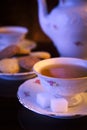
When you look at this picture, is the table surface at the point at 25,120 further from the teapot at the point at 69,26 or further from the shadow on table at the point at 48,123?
the teapot at the point at 69,26

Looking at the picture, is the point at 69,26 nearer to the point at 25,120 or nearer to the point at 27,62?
the point at 27,62

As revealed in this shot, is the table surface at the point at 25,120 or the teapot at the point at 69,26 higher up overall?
the teapot at the point at 69,26

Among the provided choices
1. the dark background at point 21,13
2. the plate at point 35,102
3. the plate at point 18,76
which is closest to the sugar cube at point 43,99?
the plate at point 35,102

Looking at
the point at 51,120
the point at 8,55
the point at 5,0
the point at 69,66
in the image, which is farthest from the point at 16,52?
the point at 5,0

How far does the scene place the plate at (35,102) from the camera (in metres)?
0.58

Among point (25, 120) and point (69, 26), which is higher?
point (69, 26)

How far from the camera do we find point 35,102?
63 cm

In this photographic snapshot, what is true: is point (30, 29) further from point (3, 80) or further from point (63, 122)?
point (63, 122)

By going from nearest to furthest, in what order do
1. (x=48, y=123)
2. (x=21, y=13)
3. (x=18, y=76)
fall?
→ (x=48, y=123)
(x=18, y=76)
(x=21, y=13)

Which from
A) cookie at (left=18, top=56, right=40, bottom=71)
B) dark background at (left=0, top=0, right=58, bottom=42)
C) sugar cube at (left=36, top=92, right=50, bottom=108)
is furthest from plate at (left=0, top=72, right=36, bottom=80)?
dark background at (left=0, top=0, right=58, bottom=42)

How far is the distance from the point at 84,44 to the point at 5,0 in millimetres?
574

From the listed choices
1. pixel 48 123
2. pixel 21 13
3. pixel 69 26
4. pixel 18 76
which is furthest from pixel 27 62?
pixel 21 13

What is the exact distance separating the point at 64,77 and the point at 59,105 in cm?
7

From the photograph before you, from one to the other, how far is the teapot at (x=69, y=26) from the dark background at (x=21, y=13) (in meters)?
0.39
